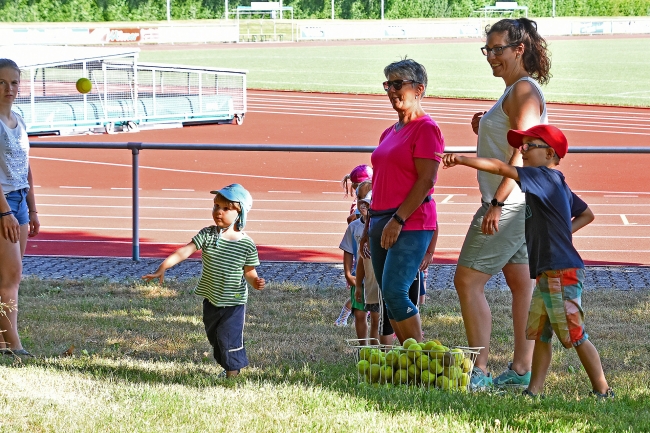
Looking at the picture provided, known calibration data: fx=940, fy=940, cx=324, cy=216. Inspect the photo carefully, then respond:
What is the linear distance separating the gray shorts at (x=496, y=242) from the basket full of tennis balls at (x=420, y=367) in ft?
1.73

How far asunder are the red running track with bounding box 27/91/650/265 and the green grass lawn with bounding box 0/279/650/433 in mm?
3226

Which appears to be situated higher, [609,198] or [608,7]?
[608,7]

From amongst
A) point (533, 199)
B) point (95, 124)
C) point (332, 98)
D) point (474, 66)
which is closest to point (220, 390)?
point (533, 199)

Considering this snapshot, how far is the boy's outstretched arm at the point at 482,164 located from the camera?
4.37 meters

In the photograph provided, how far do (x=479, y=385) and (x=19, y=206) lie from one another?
3231 millimetres

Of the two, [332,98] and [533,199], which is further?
[332,98]

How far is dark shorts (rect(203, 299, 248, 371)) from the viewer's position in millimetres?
5371

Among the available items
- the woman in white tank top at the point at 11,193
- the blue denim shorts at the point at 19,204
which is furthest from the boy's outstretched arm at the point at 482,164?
the blue denim shorts at the point at 19,204

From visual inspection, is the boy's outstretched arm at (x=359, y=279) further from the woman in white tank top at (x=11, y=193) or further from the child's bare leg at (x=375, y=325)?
the woman in white tank top at (x=11, y=193)

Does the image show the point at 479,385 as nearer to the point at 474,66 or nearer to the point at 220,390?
the point at 220,390

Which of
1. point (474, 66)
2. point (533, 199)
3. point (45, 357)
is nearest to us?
point (533, 199)

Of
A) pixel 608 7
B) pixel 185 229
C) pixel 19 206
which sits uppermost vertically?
pixel 608 7

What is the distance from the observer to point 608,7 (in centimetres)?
9900

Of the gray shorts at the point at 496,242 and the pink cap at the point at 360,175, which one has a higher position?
the pink cap at the point at 360,175
